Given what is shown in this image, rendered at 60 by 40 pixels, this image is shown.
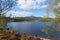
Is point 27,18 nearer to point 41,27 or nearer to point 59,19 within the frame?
point 41,27

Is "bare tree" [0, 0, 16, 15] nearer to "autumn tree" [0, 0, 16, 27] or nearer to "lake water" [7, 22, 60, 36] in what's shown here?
"autumn tree" [0, 0, 16, 27]

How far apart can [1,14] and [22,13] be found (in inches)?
12.0

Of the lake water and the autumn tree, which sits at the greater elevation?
the autumn tree

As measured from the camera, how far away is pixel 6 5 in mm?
2227

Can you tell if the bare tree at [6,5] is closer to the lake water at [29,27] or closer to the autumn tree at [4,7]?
the autumn tree at [4,7]

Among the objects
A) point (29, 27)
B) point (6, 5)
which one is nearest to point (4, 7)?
point (6, 5)

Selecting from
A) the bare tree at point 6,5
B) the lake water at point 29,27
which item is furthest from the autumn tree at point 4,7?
the lake water at point 29,27

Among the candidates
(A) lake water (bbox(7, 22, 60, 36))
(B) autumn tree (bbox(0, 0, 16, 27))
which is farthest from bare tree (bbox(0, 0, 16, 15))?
(A) lake water (bbox(7, 22, 60, 36))

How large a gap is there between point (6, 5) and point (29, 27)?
0.46 metres

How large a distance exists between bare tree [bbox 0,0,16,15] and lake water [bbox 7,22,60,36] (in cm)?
20

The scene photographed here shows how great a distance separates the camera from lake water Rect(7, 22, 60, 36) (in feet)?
7.02

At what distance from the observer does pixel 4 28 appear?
7.20ft

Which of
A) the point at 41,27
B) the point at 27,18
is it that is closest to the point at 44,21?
the point at 41,27

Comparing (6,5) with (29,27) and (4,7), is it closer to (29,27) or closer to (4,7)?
(4,7)
